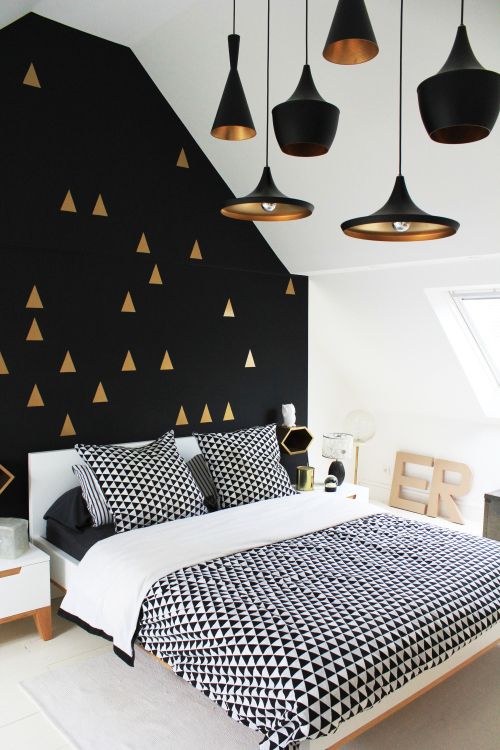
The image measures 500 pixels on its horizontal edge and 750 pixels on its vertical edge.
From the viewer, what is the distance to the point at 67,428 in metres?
3.76

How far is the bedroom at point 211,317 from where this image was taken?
2678 millimetres

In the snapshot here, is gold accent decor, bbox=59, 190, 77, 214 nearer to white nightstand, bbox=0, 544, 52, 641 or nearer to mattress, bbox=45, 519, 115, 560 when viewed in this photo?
mattress, bbox=45, 519, 115, 560

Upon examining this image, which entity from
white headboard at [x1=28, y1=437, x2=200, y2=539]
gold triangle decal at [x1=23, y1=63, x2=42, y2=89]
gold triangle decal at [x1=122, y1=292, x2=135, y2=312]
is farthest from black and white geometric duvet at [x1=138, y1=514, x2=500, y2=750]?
gold triangle decal at [x1=23, y1=63, x2=42, y2=89]

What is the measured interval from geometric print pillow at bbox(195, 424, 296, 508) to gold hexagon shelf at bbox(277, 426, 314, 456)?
1.75ft

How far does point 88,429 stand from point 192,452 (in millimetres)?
719

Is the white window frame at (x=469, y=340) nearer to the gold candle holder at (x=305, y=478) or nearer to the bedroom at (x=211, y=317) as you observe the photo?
the bedroom at (x=211, y=317)

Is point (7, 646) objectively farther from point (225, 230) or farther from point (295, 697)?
point (225, 230)

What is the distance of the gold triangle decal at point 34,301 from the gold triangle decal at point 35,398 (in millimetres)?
423

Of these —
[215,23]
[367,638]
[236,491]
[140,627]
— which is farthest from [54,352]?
[367,638]

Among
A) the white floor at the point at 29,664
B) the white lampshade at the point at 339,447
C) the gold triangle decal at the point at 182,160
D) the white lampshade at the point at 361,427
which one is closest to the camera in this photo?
the white floor at the point at 29,664

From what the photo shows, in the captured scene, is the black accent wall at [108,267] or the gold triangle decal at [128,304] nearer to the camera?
the black accent wall at [108,267]

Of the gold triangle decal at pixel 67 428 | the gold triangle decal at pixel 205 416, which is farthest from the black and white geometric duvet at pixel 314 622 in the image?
the gold triangle decal at pixel 205 416

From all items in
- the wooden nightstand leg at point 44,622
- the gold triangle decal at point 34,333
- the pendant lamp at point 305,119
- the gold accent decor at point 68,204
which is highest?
the gold accent decor at point 68,204

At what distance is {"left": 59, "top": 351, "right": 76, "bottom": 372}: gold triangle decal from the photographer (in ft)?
12.3
